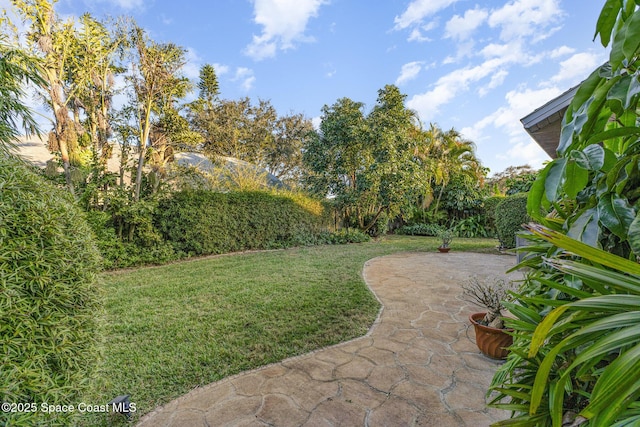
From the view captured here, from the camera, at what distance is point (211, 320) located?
3.74 m

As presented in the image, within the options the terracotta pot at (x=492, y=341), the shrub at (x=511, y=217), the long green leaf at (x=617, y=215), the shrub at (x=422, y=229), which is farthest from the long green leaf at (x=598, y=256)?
the shrub at (x=422, y=229)

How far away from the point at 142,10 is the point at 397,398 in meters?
9.26

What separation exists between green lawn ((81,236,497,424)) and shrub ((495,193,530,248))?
5.30 metres

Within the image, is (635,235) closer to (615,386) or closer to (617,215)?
(617,215)

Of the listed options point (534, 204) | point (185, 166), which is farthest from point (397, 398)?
point (185, 166)

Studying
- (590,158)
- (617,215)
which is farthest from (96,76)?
(617,215)

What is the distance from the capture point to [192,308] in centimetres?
414

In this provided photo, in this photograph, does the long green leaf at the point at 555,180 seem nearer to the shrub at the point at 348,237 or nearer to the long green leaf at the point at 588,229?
the long green leaf at the point at 588,229

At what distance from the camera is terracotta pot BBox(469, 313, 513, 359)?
2754 mm

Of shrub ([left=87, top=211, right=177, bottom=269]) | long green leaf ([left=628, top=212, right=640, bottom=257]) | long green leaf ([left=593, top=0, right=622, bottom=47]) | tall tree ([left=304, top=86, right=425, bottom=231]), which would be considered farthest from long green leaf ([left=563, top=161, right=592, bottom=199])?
tall tree ([left=304, top=86, right=425, bottom=231])

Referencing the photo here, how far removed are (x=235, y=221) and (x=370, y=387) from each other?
7190 millimetres

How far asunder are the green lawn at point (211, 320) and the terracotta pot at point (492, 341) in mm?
1276

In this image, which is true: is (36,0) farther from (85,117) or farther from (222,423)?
(222,423)

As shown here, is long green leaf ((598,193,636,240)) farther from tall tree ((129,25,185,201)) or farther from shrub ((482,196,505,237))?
shrub ((482,196,505,237))
